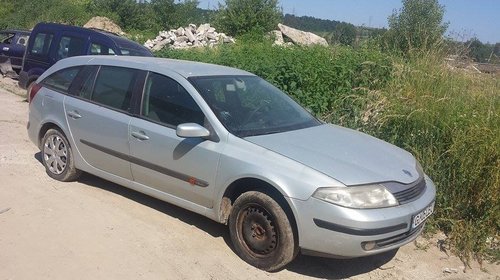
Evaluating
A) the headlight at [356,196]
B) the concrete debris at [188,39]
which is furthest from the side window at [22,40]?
the headlight at [356,196]

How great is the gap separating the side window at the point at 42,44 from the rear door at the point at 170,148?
640cm

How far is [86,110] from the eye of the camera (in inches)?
221

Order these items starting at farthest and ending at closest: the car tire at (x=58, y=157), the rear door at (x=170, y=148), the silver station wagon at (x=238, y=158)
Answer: the car tire at (x=58, y=157) → the rear door at (x=170, y=148) → the silver station wagon at (x=238, y=158)

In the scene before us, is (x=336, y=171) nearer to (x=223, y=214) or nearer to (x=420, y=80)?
(x=223, y=214)

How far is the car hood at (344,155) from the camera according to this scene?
408 cm

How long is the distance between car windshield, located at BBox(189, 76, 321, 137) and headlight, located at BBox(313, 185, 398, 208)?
38.1 inches

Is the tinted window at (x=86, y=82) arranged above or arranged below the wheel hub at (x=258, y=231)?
above

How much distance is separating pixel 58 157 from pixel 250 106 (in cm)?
253

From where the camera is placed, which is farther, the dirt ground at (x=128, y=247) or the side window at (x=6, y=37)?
the side window at (x=6, y=37)

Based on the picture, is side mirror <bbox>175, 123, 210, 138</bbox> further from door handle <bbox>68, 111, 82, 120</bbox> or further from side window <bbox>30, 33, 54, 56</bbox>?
A: side window <bbox>30, 33, 54, 56</bbox>

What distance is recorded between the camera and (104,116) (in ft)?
17.7

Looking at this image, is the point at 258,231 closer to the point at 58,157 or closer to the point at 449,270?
the point at 449,270

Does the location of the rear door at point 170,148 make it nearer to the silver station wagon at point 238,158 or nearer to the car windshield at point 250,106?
the silver station wagon at point 238,158

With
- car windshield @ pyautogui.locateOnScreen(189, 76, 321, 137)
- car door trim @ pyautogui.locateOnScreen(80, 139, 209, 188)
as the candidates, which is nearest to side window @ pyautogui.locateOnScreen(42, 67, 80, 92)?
car door trim @ pyautogui.locateOnScreen(80, 139, 209, 188)
